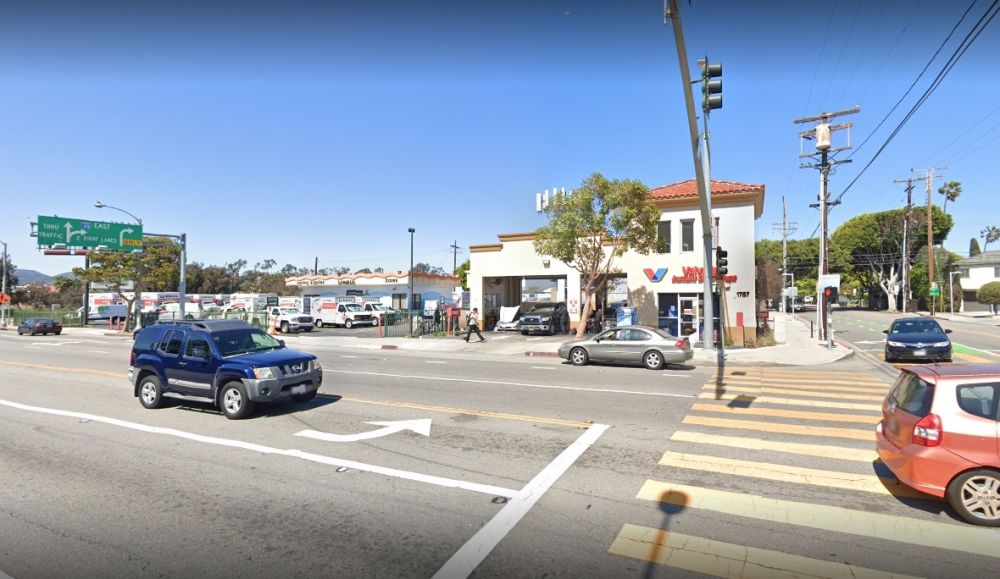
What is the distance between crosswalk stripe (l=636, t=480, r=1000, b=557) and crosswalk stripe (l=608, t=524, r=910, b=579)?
0.69 m

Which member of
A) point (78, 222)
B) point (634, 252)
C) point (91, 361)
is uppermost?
point (78, 222)

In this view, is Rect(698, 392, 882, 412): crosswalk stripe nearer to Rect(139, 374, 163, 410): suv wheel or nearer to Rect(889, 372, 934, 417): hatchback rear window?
Rect(889, 372, 934, 417): hatchback rear window

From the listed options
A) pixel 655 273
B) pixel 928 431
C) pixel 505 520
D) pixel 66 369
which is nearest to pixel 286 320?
pixel 66 369

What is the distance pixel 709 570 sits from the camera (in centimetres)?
374

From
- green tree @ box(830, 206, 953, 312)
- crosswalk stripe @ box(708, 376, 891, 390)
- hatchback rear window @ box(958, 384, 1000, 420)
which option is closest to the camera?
hatchback rear window @ box(958, 384, 1000, 420)

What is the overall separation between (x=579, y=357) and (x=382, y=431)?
9.80 meters

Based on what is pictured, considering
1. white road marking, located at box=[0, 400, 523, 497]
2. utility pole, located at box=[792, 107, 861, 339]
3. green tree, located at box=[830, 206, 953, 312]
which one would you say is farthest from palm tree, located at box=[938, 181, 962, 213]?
white road marking, located at box=[0, 400, 523, 497]

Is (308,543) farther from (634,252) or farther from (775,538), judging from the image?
(634,252)

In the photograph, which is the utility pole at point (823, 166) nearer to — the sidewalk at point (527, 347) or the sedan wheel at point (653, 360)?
the sidewalk at point (527, 347)

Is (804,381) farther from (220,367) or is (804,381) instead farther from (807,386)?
(220,367)

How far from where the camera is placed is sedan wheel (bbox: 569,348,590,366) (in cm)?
1655

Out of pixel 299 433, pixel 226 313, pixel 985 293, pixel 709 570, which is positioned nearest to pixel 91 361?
pixel 299 433

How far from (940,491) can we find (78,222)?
3966 cm

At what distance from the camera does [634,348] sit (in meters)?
15.8
